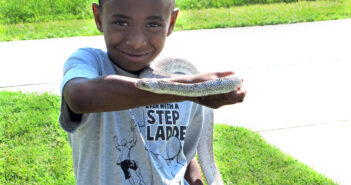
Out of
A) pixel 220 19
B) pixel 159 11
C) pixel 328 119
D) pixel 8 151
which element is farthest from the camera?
pixel 220 19

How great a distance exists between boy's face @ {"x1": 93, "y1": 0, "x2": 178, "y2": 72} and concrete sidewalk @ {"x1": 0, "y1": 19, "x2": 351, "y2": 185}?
2441mm

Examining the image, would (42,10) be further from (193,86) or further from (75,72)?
(193,86)

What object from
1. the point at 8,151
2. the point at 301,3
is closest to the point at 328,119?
the point at 8,151

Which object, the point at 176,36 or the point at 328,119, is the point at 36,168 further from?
the point at 176,36

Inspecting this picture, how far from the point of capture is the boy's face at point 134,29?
159 cm

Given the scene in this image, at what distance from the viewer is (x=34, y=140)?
3732mm

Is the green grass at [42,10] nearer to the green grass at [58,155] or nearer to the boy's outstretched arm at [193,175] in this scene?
the green grass at [58,155]

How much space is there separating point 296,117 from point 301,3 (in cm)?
562

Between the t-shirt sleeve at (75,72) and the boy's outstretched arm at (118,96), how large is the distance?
0.26 feet

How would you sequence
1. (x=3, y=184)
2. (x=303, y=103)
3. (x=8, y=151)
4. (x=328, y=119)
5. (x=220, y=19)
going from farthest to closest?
1. (x=220, y=19)
2. (x=303, y=103)
3. (x=328, y=119)
4. (x=8, y=151)
5. (x=3, y=184)

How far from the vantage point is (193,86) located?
117 centimetres

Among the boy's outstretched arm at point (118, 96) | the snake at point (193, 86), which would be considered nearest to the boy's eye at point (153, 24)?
the snake at point (193, 86)

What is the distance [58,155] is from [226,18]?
5.17 meters

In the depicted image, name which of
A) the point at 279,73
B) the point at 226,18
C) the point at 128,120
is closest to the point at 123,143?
the point at 128,120
